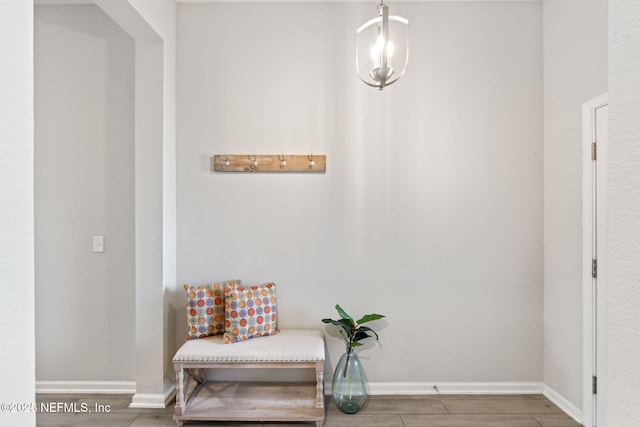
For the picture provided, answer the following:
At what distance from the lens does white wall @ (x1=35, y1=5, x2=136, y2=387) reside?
2701mm

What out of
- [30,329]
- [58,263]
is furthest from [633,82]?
[58,263]

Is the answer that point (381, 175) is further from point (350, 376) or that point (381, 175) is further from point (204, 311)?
point (204, 311)

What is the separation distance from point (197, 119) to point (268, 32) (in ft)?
2.75

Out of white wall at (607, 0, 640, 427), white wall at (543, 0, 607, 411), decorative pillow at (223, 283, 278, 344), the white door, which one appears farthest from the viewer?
decorative pillow at (223, 283, 278, 344)

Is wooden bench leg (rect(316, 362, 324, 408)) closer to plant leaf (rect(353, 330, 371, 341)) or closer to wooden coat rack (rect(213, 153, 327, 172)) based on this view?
plant leaf (rect(353, 330, 371, 341))

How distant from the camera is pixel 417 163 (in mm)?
2750

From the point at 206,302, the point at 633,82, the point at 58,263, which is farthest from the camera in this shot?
the point at 58,263

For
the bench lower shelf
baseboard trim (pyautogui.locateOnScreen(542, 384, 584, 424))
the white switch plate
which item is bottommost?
baseboard trim (pyautogui.locateOnScreen(542, 384, 584, 424))

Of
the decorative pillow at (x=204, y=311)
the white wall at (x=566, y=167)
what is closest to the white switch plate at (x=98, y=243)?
the decorative pillow at (x=204, y=311)

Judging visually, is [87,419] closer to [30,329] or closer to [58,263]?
[58,263]

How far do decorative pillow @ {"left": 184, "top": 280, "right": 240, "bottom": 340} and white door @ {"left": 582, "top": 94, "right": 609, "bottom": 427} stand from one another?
7.62ft

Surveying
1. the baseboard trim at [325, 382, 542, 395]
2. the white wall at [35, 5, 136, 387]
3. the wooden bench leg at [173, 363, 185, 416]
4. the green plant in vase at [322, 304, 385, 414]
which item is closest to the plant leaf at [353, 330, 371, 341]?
the green plant in vase at [322, 304, 385, 414]

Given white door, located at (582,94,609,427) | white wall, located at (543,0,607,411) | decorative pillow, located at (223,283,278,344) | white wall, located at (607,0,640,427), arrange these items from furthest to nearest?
decorative pillow, located at (223,283,278,344) → white wall, located at (543,0,607,411) → white door, located at (582,94,609,427) → white wall, located at (607,0,640,427)

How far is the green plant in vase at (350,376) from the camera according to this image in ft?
8.00
